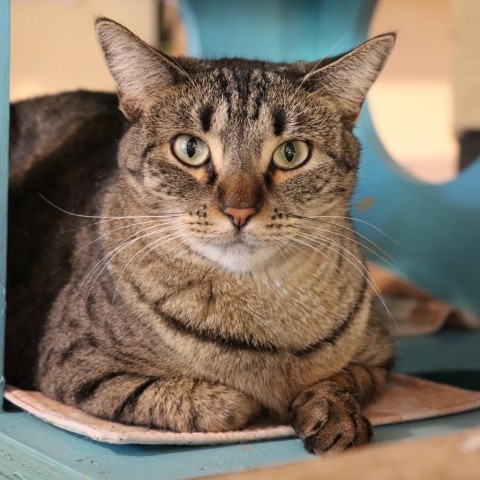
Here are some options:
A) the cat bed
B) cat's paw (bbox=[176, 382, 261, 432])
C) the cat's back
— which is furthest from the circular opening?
cat's paw (bbox=[176, 382, 261, 432])

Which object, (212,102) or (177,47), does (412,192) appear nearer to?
(212,102)

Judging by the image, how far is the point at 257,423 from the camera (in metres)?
1.55

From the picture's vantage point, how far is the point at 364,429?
1.42 meters

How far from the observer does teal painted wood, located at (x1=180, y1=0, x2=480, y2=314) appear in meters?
2.41

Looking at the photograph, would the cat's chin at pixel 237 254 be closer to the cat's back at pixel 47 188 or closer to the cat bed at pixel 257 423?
the cat bed at pixel 257 423

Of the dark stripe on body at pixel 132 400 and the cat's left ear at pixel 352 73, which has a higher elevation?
the cat's left ear at pixel 352 73

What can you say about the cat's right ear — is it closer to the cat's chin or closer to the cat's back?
the cat's back

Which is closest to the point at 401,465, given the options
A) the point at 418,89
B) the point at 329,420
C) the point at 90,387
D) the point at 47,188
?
the point at 329,420

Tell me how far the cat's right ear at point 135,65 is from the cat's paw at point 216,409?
0.52 metres

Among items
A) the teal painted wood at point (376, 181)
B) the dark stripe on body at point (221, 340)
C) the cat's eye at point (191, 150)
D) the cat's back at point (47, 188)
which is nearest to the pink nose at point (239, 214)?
the cat's eye at point (191, 150)

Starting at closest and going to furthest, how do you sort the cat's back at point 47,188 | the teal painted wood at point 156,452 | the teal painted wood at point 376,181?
the teal painted wood at point 156,452
the cat's back at point 47,188
the teal painted wood at point 376,181

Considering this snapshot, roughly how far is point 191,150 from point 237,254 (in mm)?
199

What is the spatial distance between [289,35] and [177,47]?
3.59ft

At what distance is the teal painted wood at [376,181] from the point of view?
7.91 feet
